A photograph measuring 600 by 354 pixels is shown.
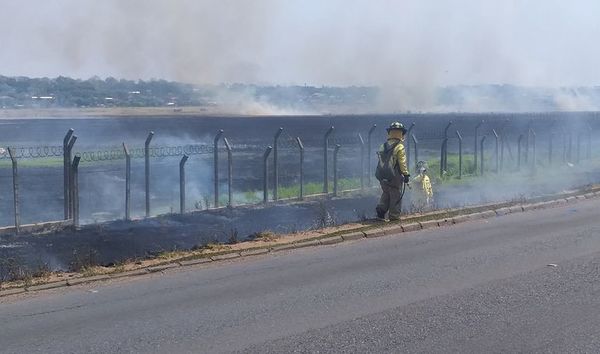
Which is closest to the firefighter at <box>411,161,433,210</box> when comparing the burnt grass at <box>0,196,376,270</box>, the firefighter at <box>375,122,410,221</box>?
the burnt grass at <box>0,196,376,270</box>

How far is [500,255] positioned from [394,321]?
4.04 m

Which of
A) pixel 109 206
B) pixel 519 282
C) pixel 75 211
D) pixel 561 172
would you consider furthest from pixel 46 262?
pixel 561 172

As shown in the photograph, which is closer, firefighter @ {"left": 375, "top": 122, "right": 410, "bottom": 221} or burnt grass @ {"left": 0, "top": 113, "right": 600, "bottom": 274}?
burnt grass @ {"left": 0, "top": 113, "right": 600, "bottom": 274}

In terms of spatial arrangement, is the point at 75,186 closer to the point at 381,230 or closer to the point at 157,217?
the point at 157,217

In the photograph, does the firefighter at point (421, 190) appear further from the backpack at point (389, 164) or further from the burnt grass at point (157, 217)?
the backpack at point (389, 164)

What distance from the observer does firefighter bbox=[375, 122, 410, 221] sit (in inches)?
575

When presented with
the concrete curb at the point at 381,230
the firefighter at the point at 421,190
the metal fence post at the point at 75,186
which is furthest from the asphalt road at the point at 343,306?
the firefighter at the point at 421,190

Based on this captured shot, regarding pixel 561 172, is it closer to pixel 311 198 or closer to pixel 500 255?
pixel 311 198

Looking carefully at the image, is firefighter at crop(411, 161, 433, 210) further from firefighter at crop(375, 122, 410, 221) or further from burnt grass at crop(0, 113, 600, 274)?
firefighter at crop(375, 122, 410, 221)

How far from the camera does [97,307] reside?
8.83 metres

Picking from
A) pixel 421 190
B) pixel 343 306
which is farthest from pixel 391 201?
pixel 343 306

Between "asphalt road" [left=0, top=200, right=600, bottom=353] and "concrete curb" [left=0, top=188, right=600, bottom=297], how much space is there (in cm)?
26

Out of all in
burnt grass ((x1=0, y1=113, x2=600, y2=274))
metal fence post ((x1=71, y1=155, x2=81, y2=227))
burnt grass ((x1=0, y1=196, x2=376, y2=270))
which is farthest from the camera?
metal fence post ((x1=71, y1=155, x2=81, y2=227))

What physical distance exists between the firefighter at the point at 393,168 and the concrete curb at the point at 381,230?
0.49 m
